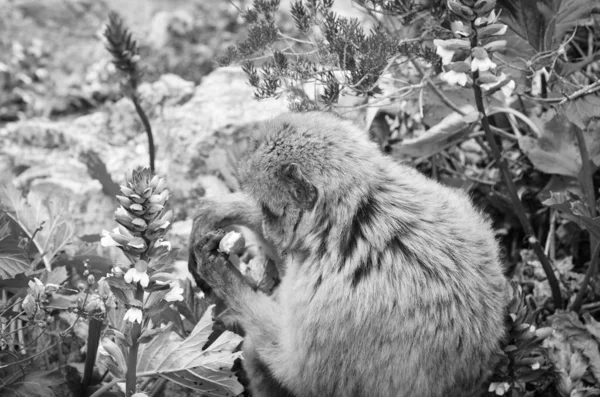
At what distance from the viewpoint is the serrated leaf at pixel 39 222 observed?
420 cm

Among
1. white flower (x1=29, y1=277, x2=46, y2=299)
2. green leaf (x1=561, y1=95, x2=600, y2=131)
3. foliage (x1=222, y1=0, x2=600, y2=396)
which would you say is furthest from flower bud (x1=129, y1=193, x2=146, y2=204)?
green leaf (x1=561, y1=95, x2=600, y2=131)

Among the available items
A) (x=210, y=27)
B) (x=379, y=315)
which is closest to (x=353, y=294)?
(x=379, y=315)

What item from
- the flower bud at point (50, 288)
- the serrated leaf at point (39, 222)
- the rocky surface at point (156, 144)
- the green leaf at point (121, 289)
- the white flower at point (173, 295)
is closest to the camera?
the green leaf at point (121, 289)

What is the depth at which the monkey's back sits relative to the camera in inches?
134

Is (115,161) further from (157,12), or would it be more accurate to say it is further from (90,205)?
(157,12)

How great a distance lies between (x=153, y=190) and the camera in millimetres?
3164

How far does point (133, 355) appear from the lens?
333 centimetres

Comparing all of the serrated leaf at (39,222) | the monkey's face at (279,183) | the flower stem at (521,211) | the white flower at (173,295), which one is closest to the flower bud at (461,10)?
the flower stem at (521,211)

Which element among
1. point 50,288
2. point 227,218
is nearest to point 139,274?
point 50,288

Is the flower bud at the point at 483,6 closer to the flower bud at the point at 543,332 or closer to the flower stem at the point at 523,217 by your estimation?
the flower stem at the point at 523,217

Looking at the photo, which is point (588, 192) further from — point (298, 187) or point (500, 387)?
point (298, 187)

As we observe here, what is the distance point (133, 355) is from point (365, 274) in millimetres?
1032

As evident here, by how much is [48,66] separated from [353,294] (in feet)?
17.5

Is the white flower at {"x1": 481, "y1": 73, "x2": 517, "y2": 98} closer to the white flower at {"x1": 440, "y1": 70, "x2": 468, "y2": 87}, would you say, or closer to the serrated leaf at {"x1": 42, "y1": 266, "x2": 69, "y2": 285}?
the white flower at {"x1": 440, "y1": 70, "x2": 468, "y2": 87}
